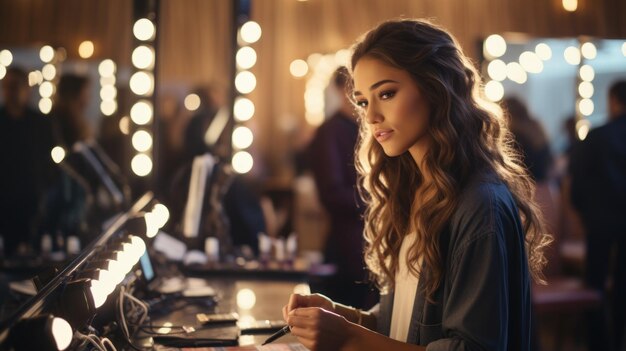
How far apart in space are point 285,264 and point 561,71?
10.2 ft

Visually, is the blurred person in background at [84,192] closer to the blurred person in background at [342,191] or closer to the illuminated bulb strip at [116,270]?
the blurred person in background at [342,191]

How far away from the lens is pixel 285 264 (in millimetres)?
2969

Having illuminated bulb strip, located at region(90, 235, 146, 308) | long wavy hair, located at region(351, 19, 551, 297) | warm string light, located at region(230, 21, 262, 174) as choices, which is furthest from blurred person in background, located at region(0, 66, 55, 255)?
long wavy hair, located at region(351, 19, 551, 297)

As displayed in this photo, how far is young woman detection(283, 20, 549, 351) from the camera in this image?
1.26 meters

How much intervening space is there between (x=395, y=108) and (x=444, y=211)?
0.79ft

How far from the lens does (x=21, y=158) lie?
383 cm

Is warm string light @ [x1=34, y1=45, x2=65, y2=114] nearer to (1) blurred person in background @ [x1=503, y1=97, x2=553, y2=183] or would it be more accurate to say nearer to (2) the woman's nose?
(1) blurred person in background @ [x1=503, y1=97, x2=553, y2=183]

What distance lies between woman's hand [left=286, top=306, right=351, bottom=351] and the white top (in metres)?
0.19

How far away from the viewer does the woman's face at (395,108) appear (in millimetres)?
1431

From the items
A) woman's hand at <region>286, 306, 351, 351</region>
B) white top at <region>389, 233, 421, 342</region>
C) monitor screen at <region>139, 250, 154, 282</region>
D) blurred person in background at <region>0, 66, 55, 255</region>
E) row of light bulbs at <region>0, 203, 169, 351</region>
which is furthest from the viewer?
blurred person in background at <region>0, 66, 55, 255</region>

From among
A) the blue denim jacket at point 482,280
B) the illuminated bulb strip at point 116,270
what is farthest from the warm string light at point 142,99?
the blue denim jacket at point 482,280

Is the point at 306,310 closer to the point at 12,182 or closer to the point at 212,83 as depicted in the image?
the point at 12,182

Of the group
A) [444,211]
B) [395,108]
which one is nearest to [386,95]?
[395,108]

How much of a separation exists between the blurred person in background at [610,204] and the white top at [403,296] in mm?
2565
